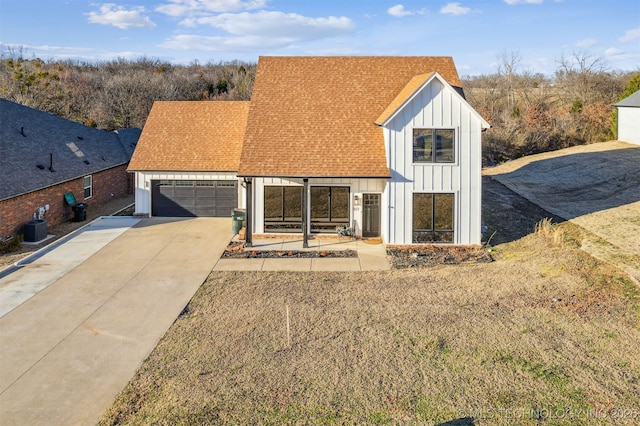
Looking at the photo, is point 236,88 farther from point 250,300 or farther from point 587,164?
point 250,300

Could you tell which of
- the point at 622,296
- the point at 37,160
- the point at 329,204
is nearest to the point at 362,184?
the point at 329,204

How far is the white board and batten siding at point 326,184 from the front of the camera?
19.0 m

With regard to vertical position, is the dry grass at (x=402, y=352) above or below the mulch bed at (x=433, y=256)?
below

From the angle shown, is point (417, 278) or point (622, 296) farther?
point (417, 278)

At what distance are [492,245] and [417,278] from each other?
4.89 meters

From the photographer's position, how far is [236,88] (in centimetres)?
6512

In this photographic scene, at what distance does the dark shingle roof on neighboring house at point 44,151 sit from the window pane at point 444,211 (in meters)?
15.2

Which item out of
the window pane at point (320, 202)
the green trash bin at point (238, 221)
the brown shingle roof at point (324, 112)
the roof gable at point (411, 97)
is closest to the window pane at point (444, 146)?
the roof gable at point (411, 97)

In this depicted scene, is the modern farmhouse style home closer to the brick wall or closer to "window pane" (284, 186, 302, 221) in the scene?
"window pane" (284, 186, 302, 221)

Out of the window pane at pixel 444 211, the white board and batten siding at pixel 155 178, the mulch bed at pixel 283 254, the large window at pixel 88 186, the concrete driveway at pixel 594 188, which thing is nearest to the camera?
the concrete driveway at pixel 594 188

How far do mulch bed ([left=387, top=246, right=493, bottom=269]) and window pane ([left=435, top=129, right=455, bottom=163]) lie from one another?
3160 mm

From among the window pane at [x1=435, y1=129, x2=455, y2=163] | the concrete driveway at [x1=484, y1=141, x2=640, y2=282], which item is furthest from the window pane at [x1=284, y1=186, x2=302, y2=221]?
the concrete driveway at [x1=484, y1=141, x2=640, y2=282]

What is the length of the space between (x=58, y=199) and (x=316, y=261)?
12.5 meters

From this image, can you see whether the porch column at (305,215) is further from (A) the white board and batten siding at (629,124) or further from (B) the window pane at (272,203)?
(A) the white board and batten siding at (629,124)
